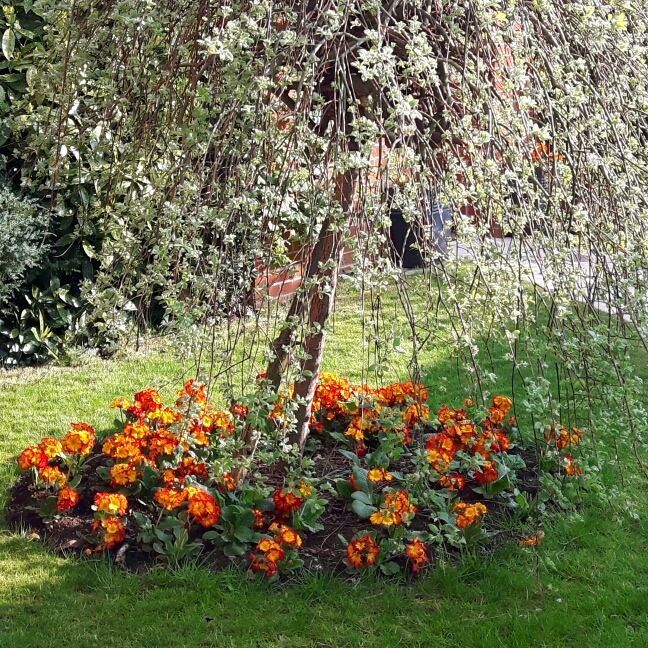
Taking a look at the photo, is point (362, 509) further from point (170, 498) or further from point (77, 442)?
point (77, 442)

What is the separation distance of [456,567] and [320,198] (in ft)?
4.12

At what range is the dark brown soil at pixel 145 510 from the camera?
8.10 feet

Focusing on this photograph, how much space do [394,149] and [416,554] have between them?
3.88ft

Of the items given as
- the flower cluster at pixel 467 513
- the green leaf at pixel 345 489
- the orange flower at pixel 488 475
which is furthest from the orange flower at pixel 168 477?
the orange flower at pixel 488 475

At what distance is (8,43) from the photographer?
162 inches

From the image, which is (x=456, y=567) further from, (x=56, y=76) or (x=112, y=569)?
(x=56, y=76)

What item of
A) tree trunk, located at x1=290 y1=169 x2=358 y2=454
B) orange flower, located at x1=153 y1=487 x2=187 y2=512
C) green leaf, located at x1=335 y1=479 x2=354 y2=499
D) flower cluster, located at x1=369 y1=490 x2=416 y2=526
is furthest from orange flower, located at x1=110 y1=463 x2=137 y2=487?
flower cluster, located at x1=369 y1=490 x2=416 y2=526

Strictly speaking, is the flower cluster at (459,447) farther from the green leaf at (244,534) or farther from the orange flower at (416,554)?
the green leaf at (244,534)

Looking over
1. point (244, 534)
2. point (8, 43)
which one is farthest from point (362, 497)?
point (8, 43)

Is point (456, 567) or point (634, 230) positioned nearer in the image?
point (634, 230)

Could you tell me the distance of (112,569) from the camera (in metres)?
2.43

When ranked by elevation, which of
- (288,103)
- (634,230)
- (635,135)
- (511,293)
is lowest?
(511,293)

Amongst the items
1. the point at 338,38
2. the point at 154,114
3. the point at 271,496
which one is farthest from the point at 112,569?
the point at 338,38

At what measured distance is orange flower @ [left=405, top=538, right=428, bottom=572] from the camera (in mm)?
2372
